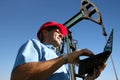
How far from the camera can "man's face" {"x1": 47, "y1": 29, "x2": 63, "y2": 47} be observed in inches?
120

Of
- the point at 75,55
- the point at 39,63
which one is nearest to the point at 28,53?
Result: the point at 39,63

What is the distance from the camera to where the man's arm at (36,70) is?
6.93ft

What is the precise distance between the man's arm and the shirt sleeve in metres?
0.09

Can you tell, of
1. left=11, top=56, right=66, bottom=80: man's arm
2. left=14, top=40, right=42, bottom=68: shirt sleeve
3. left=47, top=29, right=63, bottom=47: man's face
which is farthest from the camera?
left=47, top=29, right=63, bottom=47: man's face

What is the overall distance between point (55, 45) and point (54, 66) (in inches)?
35.9

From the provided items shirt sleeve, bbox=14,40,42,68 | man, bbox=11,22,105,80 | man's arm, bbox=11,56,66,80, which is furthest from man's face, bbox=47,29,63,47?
man's arm, bbox=11,56,66,80

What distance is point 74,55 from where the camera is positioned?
6.97ft

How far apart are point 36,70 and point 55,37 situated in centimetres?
105

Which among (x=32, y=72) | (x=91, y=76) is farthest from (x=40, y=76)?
(x=91, y=76)

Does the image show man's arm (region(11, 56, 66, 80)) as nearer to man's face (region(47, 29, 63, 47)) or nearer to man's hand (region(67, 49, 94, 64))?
man's hand (region(67, 49, 94, 64))

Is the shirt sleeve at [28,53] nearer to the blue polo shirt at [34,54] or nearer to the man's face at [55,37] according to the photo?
the blue polo shirt at [34,54]

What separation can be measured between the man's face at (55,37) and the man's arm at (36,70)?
90cm

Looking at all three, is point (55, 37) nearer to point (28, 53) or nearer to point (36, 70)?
point (28, 53)

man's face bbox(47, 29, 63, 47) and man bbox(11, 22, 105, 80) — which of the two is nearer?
man bbox(11, 22, 105, 80)
